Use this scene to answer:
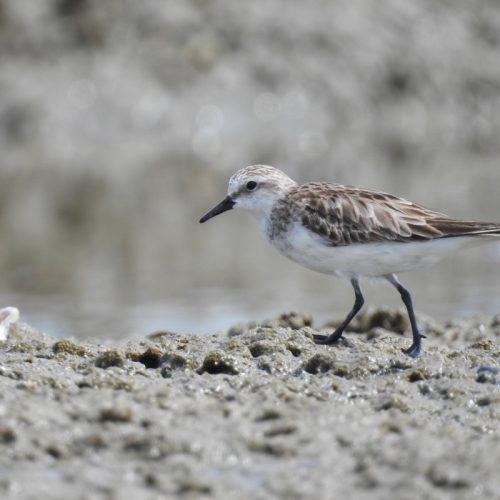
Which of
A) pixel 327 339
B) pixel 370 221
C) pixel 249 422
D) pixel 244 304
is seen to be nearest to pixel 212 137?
pixel 244 304

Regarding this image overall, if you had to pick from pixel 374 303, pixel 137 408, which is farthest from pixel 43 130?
pixel 137 408

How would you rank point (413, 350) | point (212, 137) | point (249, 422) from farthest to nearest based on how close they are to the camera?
1. point (212, 137)
2. point (413, 350)
3. point (249, 422)

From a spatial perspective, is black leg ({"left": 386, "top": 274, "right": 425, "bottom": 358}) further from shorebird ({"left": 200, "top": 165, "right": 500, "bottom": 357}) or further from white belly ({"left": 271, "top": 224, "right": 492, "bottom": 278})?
white belly ({"left": 271, "top": 224, "right": 492, "bottom": 278})

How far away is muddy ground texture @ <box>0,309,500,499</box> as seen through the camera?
13.1 feet

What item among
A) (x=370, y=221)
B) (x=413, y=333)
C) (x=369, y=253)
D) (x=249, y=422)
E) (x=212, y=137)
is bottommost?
(x=249, y=422)

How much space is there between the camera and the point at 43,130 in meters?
18.9

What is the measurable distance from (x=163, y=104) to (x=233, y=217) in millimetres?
5620

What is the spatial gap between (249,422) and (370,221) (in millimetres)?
2152

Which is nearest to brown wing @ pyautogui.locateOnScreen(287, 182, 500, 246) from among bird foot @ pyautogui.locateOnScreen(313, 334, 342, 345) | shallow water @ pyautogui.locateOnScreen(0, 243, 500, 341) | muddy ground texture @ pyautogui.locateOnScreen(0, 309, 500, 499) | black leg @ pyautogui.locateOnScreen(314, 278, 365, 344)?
black leg @ pyautogui.locateOnScreen(314, 278, 365, 344)

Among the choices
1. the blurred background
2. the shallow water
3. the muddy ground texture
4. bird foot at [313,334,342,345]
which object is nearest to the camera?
the muddy ground texture

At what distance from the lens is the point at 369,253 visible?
20.8 ft

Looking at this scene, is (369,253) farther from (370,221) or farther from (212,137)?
(212,137)

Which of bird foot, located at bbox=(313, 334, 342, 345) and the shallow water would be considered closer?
bird foot, located at bbox=(313, 334, 342, 345)

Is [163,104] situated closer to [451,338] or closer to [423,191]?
[423,191]
